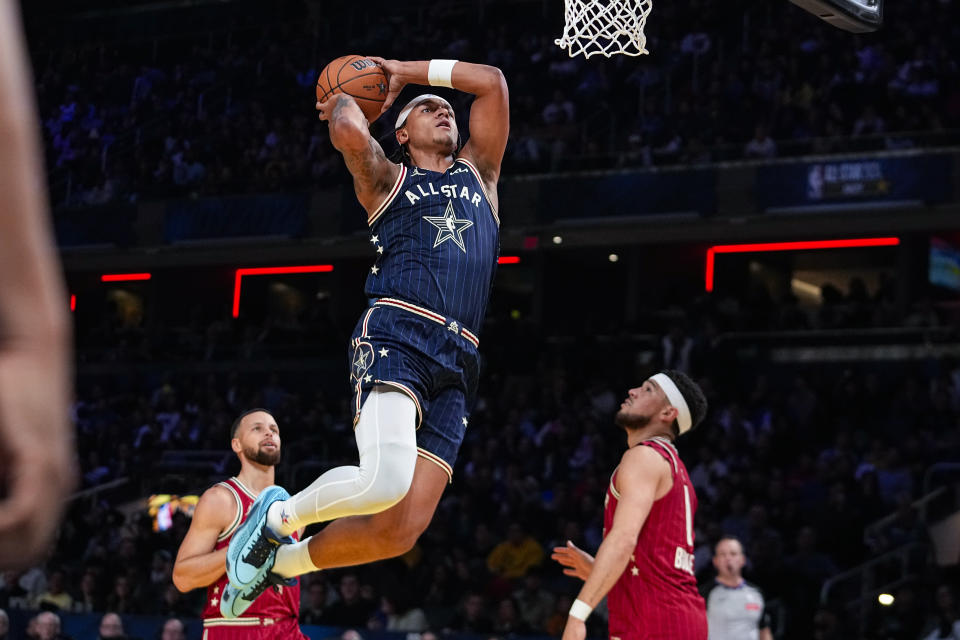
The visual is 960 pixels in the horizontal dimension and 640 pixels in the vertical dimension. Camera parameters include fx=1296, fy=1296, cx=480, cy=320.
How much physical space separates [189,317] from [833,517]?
1779 cm

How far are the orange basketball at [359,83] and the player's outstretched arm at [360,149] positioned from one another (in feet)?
0.21

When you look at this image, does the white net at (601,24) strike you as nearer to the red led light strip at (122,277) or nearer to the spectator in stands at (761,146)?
the spectator in stands at (761,146)

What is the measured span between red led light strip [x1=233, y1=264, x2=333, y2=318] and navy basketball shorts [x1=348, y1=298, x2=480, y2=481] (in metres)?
22.1

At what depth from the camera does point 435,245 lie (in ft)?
19.6

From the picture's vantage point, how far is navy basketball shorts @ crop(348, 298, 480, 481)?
5742 millimetres

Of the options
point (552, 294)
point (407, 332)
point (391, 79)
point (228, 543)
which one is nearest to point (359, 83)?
point (391, 79)

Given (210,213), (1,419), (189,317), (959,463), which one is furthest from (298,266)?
(1,419)

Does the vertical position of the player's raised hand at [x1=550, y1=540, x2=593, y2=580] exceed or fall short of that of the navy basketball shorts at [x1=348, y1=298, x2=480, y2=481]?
it falls short

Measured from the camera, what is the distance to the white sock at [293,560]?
5.84 metres

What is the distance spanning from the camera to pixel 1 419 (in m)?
1.23

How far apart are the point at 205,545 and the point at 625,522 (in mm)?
2652

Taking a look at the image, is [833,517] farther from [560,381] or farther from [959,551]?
[560,381]

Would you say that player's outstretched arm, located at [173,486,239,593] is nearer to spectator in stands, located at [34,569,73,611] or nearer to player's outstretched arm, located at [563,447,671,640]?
player's outstretched arm, located at [563,447,671,640]

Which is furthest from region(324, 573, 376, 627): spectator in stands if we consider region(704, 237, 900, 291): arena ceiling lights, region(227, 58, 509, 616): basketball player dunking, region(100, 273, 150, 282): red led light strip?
region(100, 273, 150, 282): red led light strip
